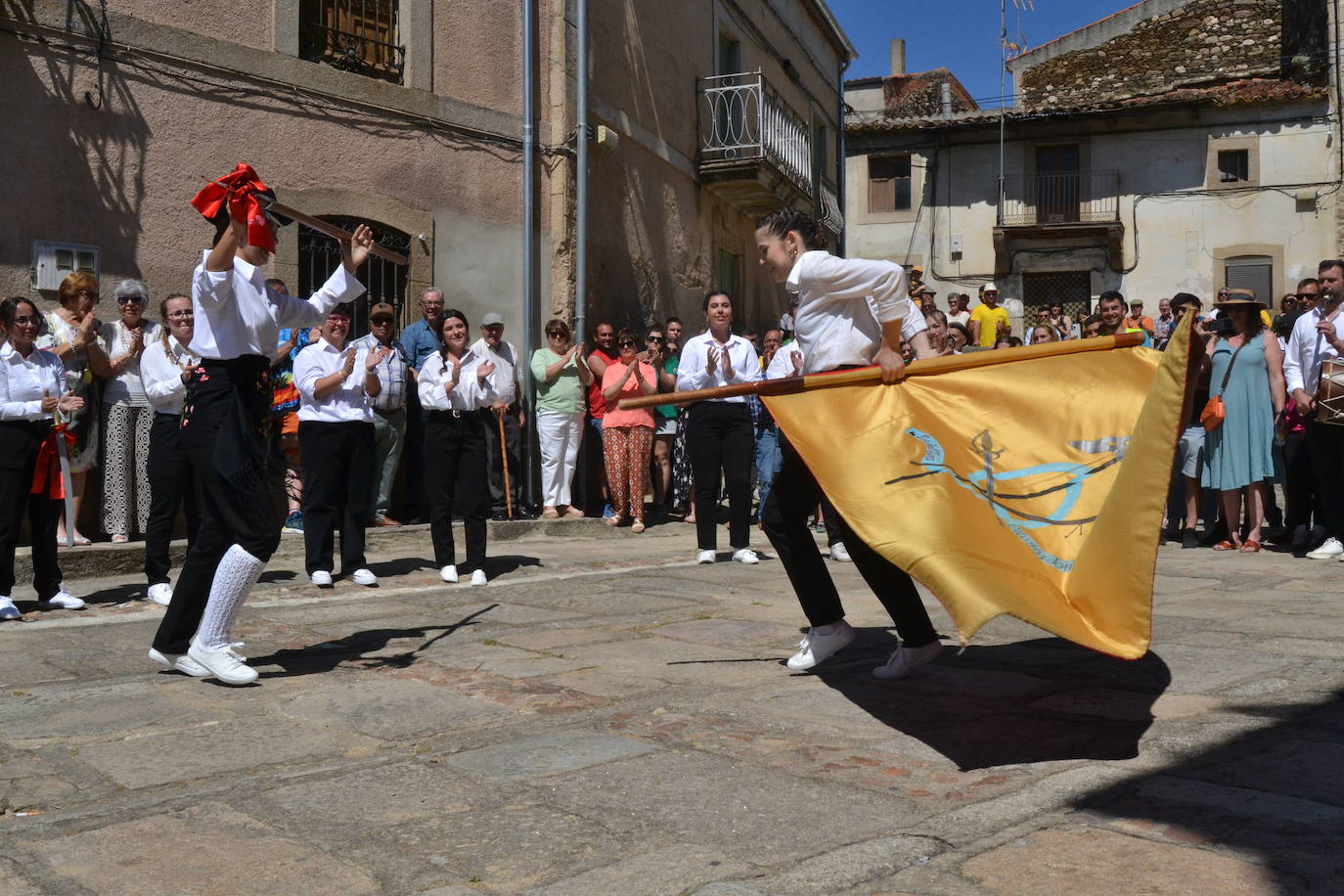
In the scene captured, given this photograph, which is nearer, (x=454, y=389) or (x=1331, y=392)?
(x=454, y=389)

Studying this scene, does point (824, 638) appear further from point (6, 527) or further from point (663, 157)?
point (663, 157)

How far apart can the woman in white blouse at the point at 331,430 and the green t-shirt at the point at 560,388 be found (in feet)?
14.1

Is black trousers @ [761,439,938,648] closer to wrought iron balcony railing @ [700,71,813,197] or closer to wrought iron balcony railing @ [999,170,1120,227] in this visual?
wrought iron balcony railing @ [700,71,813,197]

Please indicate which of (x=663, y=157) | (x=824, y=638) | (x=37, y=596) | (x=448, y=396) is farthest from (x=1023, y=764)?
(x=663, y=157)

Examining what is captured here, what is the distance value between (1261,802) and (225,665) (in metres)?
3.89

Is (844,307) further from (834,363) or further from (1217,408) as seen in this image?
(1217,408)

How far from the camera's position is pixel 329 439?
333 inches

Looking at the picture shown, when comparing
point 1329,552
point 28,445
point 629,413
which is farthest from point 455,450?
point 1329,552

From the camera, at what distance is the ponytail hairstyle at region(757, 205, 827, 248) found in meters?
5.34

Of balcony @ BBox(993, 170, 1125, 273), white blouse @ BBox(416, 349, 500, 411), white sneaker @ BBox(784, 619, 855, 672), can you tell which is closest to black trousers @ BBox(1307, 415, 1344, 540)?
white sneaker @ BBox(784, 619, 855, 672)

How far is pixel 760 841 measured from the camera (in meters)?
3.23

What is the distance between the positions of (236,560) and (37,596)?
136 inches

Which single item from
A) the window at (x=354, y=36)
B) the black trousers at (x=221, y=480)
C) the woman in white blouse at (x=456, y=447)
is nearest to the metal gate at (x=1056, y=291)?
the window at (x=354, y=36)

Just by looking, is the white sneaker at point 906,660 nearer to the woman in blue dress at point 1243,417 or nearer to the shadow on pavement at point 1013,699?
the shadow on pavement at point 1013,699
